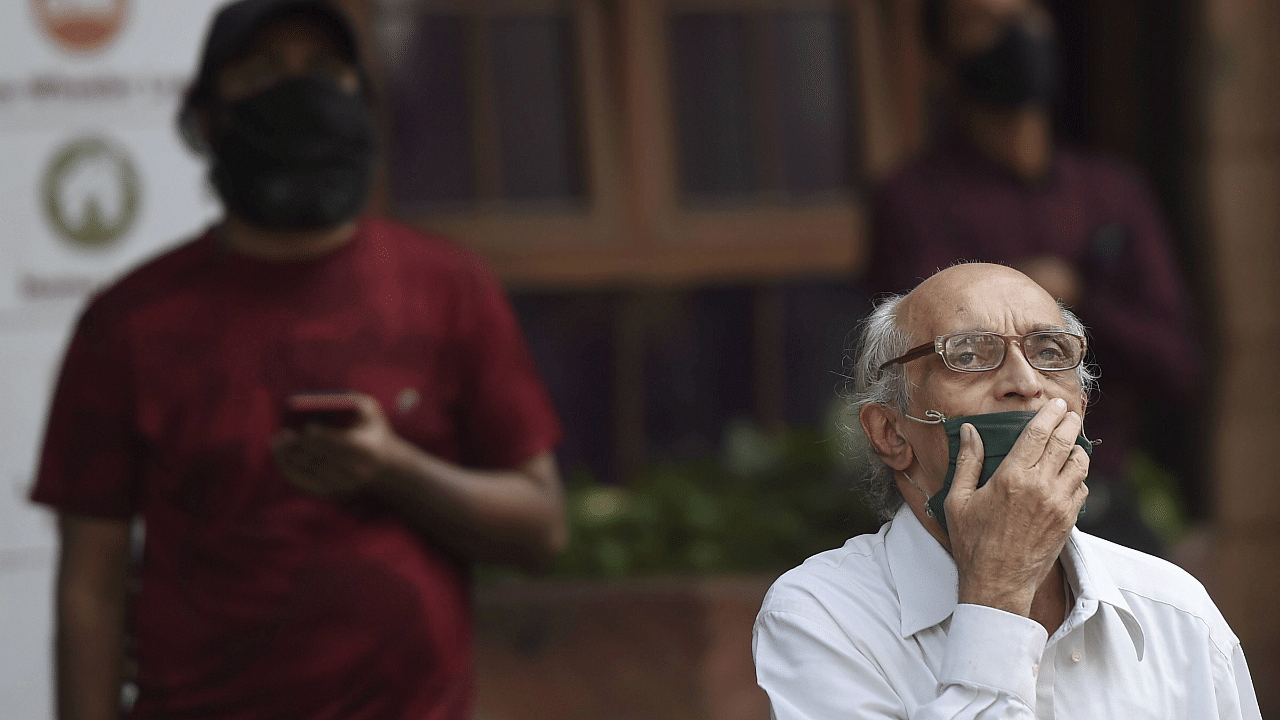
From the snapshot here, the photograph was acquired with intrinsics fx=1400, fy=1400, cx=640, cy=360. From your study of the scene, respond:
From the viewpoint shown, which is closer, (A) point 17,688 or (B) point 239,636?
(B) point 239,636

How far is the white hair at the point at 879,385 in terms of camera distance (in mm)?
1945

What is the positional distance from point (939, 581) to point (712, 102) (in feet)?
10.5

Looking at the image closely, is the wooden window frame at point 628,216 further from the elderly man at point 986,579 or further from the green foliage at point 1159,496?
the elderly man at point 986,579

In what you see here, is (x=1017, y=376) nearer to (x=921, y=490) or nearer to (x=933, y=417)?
(x=933, y=417)

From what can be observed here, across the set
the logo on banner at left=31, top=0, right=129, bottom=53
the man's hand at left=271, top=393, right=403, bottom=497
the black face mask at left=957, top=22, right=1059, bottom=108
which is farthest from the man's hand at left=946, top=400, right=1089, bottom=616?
the logo on banner at left=31, top=0, right=129, bottom=53

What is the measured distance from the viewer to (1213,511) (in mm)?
4832

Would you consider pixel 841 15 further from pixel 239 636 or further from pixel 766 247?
pixel 239 636

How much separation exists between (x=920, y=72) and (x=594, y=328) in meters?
1.46

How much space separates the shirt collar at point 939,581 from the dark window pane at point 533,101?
120 inches

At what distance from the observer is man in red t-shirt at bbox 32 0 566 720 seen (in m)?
2.69

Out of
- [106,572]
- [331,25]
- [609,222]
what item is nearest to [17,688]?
[106,572]

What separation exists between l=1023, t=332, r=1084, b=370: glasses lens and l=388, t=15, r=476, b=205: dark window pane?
3.15 metres

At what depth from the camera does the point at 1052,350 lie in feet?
6.08

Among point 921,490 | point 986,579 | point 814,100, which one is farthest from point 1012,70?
point 986,579
